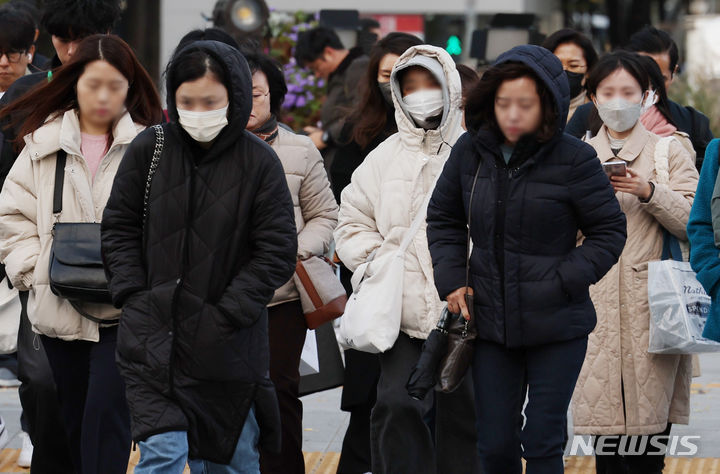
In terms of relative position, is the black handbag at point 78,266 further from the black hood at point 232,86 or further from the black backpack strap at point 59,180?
the black hood at point 232,86

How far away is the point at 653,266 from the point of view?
5895 millimetres

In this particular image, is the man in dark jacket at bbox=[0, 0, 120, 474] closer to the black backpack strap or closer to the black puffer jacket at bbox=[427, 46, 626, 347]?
the black backpack strap

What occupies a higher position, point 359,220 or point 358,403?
point 359,220

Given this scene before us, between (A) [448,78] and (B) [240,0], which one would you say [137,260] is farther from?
(B) [240,0]

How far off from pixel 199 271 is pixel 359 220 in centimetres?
115

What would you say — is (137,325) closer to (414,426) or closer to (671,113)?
(414,426)

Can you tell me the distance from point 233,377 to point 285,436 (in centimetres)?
139

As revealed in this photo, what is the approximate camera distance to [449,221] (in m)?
5.02

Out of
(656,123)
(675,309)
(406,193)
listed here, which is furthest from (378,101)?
(675,309)

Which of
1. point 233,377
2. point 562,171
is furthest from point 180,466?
point 562,171

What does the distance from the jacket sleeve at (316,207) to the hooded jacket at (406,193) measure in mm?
377

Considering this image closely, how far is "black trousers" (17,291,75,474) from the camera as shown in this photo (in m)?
5.44

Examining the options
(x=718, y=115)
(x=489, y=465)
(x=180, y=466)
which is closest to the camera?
(x=180, y=466)

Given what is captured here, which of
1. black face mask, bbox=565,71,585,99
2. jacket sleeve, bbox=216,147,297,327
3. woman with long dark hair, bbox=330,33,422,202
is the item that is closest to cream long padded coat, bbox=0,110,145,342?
jacket sleeve, bbox=216,147,297,327
